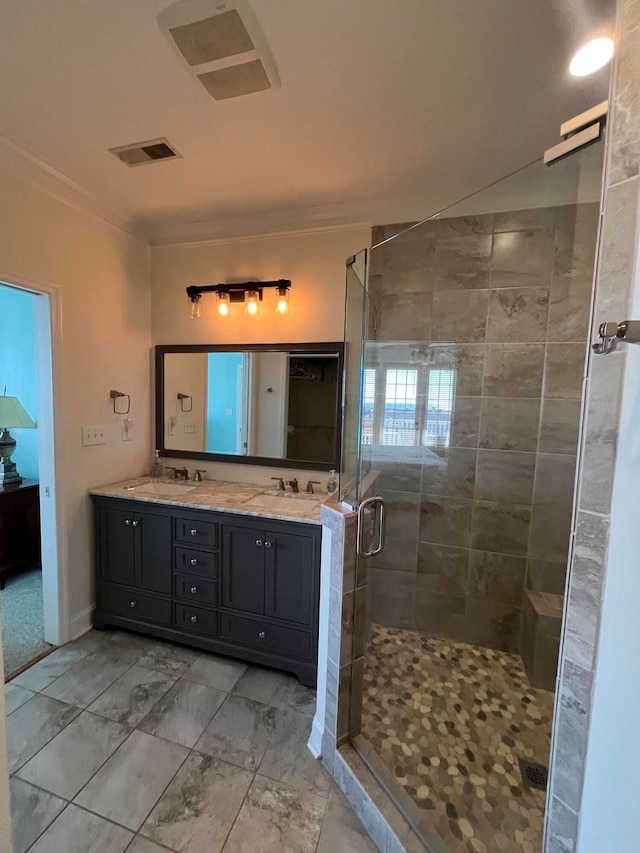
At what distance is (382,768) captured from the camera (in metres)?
1.40

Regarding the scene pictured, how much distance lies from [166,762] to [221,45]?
8.77 ft

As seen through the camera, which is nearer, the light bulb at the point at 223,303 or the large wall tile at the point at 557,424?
the large wall tile at the point at 557,424

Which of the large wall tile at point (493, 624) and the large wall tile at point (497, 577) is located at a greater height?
the large wall tile at point (497, 577)

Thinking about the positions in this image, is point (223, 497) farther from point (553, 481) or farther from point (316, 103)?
point (316, 103)

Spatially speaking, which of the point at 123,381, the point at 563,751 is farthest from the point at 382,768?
the point at 123,381

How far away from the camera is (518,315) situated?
2.00 m

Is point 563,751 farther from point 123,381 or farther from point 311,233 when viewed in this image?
point 123,381

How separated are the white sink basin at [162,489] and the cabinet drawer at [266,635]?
2.61ft

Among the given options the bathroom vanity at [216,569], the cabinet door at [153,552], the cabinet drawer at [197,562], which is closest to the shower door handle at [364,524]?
the bathroom vanity at [216,569]

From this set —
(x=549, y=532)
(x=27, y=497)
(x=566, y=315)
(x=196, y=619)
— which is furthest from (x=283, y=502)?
(x=27, y=497)

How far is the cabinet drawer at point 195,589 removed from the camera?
2146 mm

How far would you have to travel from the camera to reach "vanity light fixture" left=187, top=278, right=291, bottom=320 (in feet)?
8.04

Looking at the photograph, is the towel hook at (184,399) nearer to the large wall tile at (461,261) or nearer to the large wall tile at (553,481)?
the large wall tile at (461,261)

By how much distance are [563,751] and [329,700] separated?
1053 mm
